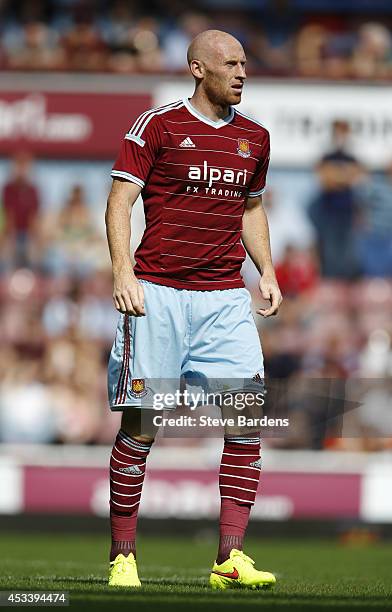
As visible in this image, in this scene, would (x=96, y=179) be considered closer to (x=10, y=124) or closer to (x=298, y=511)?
(x=10, y=124)

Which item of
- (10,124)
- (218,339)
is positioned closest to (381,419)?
(10,124)

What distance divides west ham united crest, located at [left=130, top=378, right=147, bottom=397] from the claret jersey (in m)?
0.45

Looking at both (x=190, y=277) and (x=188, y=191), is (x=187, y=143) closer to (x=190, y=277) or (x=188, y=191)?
(x=188, y=191)

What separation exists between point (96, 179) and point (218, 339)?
9206 millimetres

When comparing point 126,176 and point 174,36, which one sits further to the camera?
point 174,36

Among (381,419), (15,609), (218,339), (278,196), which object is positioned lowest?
(381,419)

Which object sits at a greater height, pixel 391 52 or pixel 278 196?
pixel 391 52

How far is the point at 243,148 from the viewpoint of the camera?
588cm

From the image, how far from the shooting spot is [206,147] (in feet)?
19.0

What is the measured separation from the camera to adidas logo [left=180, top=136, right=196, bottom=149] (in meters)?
5.77

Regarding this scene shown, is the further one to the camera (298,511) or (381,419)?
(298,511)

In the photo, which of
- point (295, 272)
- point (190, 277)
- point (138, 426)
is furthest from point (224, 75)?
point (295, 272)

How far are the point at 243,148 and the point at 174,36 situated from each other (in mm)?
9842

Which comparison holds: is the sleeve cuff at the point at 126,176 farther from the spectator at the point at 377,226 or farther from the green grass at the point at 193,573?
the spectator at the point at 377,226
